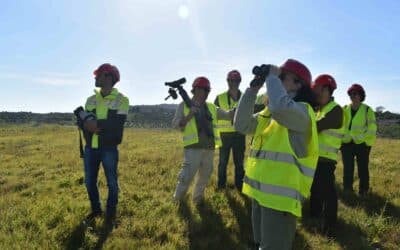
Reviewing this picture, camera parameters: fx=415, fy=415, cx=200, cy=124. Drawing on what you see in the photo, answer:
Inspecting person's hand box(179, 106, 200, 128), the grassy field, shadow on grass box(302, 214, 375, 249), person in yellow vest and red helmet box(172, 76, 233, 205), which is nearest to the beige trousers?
person in yellow vest and red helmet box(172, 76, 233, 205)

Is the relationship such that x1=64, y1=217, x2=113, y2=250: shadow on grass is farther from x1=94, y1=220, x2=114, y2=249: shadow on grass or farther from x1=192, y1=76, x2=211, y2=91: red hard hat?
x1=192, y1=76, x2=211, y2=91: red hard hat

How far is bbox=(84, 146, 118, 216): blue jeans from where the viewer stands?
622 centimetres

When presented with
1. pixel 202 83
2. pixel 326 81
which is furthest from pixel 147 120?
pixel 326 81

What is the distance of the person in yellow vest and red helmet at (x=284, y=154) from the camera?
10.6 ft

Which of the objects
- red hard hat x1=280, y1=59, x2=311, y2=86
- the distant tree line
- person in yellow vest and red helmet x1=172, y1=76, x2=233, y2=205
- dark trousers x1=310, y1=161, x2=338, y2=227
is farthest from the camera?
the distant tree line

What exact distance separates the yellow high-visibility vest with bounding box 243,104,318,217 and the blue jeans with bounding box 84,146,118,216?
3.25 meters

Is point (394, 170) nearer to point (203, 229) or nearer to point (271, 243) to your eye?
point (203, 229)

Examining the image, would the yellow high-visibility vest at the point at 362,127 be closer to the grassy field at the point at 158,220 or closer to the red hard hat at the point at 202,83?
the grassy field at the point at 158,220

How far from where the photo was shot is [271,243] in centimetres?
334

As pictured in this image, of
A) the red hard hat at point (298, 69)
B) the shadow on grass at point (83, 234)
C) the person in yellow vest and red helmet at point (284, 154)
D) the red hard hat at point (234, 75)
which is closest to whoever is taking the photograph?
the person in yellow vest and red helmet at point (284, 154)

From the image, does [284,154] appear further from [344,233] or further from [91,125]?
[91,125]

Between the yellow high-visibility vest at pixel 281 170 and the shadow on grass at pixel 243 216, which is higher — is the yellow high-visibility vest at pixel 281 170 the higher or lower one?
the higher one

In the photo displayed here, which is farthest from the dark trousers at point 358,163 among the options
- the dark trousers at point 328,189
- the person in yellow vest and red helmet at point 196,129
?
the person in yellow vest and red helmet at point 196,129

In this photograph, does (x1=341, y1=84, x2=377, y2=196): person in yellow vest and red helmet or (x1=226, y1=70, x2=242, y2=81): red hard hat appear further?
(x1=341, y1=84, x2=377, y2=196): person in yellow vest and red helmet
